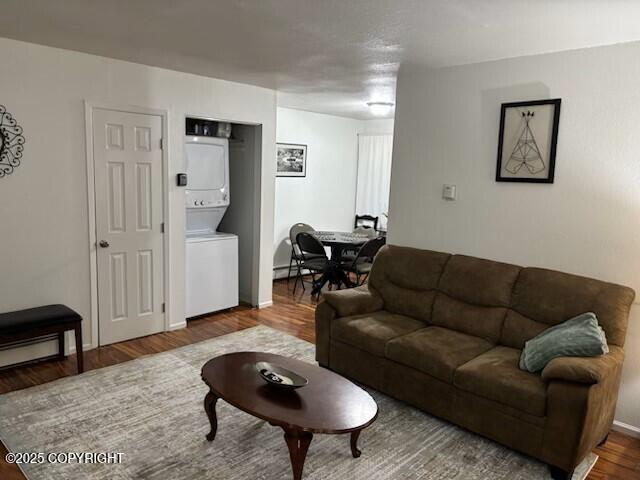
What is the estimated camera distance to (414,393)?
119 inches

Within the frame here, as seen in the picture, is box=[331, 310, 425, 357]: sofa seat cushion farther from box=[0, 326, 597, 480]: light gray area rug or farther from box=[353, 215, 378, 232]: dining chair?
box=[353, 215, 378, 232]: dining chair

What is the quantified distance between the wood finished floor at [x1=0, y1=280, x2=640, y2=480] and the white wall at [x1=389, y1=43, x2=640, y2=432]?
1.20 ft

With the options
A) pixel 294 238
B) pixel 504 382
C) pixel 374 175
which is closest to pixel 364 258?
pixel 294 238

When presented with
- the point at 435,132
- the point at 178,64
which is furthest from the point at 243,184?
the point at 435,132

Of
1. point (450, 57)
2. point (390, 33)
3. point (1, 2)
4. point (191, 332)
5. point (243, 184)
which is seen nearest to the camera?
point (1, 2)

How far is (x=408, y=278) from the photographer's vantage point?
12.1 ft

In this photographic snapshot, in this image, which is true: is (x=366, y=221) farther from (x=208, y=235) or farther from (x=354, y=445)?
(x=354, y=445)

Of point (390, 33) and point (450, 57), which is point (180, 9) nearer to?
point (390, 33)

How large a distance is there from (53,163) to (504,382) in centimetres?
346

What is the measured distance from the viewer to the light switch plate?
3.74 metres

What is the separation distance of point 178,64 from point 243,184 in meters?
1.61

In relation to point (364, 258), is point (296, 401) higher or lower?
lower

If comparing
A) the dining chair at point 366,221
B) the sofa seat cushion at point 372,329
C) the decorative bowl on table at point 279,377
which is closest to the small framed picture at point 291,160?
the dining chair at point 366,221

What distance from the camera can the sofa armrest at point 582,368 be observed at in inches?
91.5
